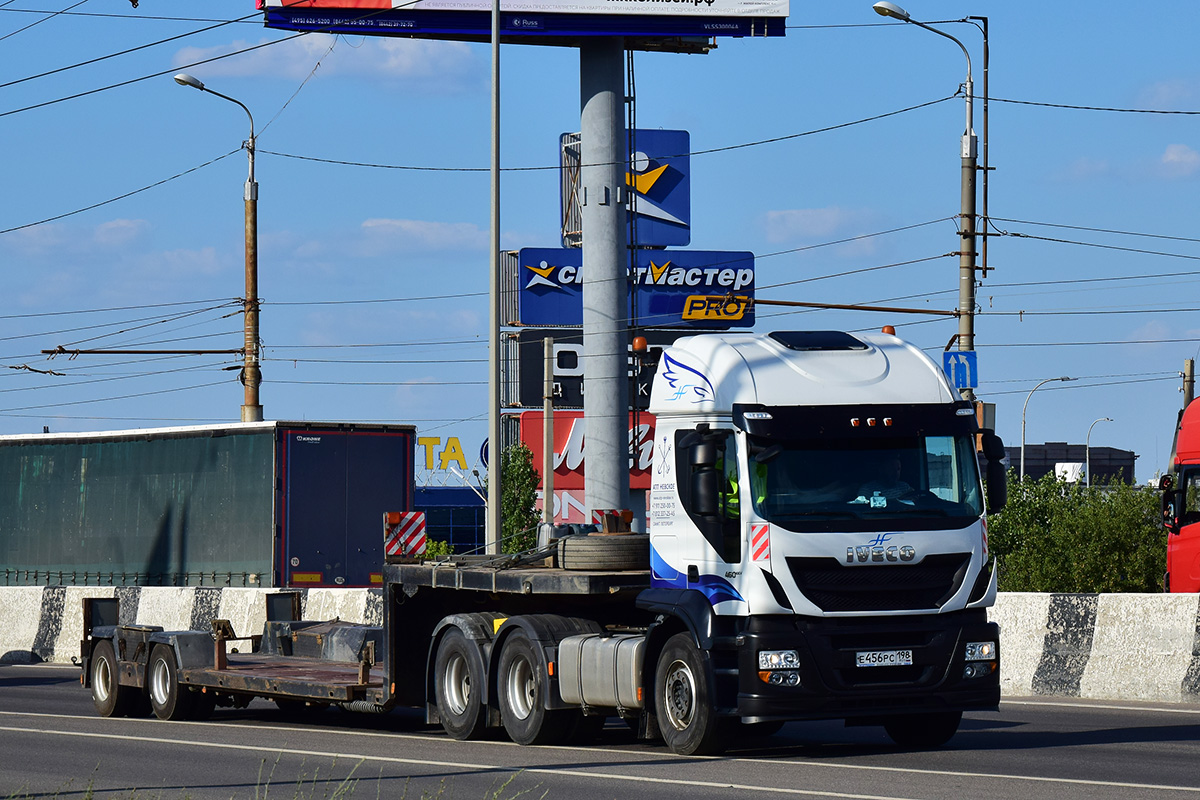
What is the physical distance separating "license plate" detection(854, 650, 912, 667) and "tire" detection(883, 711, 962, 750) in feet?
3.90

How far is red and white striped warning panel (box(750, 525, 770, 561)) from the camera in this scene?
1245 centimetres

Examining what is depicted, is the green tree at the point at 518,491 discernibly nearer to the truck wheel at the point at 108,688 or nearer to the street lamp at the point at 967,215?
the street lamp at the point at 967,215

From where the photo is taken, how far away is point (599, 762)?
13.0 m

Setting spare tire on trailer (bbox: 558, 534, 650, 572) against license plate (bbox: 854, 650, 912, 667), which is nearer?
license plate (bbox: 854, 650, 912, 667)

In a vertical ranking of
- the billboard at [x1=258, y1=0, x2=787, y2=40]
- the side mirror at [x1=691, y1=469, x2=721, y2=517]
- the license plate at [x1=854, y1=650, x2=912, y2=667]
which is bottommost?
the license plate at [x1=854, y1=650, x2=912, y2=667]

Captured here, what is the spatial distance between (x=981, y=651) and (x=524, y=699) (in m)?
3.92

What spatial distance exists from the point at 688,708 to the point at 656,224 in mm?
52462

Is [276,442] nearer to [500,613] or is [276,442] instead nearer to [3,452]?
[3,452]

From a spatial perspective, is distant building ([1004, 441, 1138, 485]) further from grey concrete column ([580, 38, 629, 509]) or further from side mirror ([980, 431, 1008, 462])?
side mirror ([980, 431, 1008, 462])

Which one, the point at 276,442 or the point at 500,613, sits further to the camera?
the point at 276,442

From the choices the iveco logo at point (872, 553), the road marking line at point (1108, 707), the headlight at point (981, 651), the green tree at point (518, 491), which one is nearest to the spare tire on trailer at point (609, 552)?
the iveco logo at point (872, 553)

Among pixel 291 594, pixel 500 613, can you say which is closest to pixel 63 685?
pixel 291 594

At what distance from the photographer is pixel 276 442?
29.0 metres

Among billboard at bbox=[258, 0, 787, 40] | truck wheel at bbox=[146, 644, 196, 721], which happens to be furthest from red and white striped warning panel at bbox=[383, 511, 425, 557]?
billboard at bbox=[258, 0, 787, 40]
